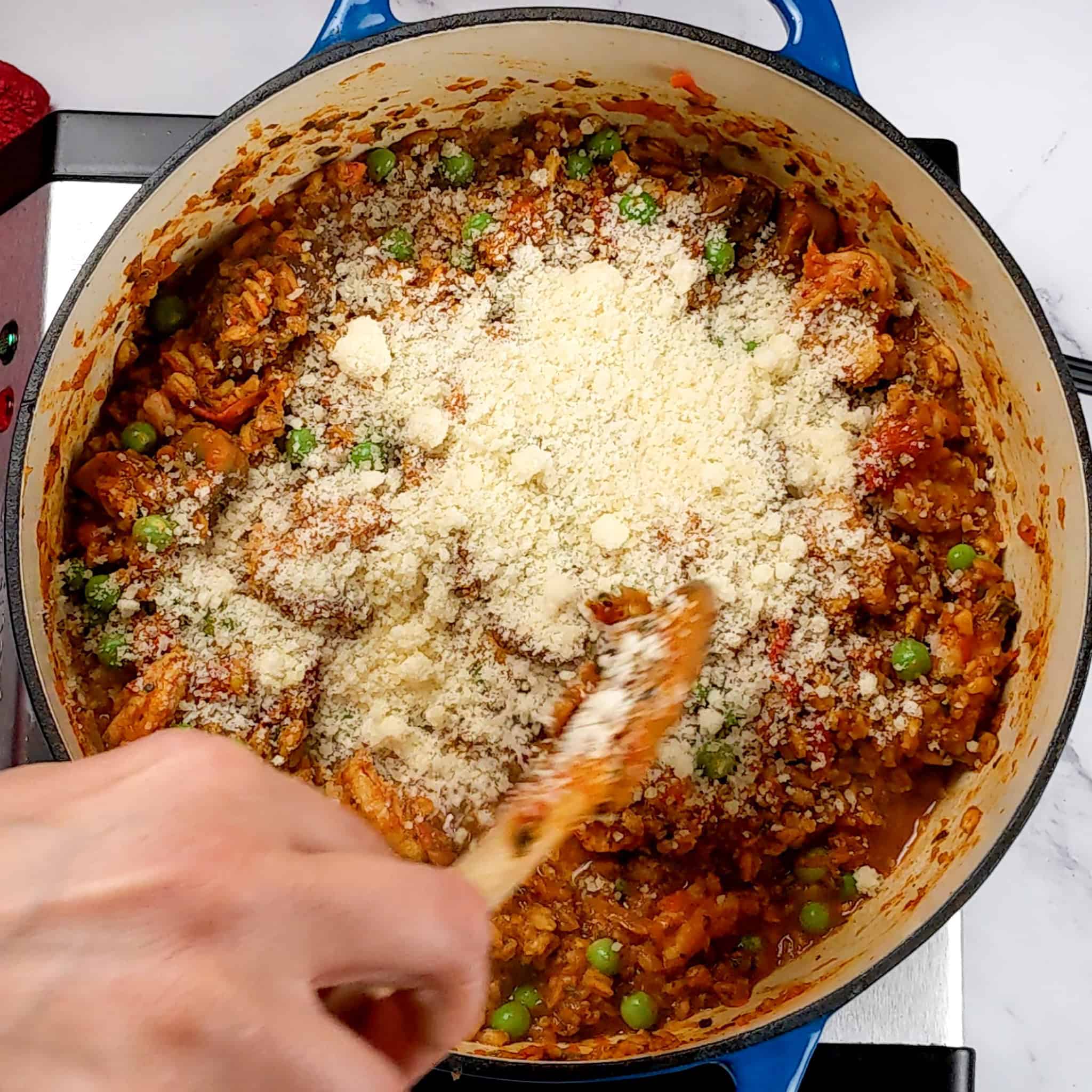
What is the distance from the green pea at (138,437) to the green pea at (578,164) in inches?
36.8

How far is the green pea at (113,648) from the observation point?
205 cm

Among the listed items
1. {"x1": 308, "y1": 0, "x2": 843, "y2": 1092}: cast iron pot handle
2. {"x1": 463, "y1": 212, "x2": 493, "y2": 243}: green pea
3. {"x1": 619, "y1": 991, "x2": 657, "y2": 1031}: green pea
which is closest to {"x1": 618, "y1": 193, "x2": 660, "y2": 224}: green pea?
{"x1": 463, "y1": 212, "x2": 493, "y2": 243}: green pea

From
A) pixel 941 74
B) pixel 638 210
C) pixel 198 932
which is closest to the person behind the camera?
pixel 198 932

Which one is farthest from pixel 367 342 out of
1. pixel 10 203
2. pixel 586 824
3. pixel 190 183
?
pixel 586 824

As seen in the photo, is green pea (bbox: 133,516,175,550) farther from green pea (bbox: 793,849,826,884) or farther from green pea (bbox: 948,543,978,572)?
green pea (bbox: 948,543,978,572)

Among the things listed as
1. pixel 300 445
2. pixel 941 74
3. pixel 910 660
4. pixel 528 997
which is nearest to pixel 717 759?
pixel 910 660

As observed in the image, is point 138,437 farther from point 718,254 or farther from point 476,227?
point 718,254

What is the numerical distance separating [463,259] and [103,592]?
0.90 metres

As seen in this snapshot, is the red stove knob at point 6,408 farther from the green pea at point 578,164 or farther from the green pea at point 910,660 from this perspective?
the green pea at point 910,660

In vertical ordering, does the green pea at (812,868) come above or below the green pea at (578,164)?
below

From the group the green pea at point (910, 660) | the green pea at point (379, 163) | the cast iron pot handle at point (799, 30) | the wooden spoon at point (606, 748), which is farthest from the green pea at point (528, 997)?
the cast iron pot handle at point (799, 30)

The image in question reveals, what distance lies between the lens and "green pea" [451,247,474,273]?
2.25 m

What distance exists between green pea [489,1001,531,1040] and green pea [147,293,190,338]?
1372 millimetres

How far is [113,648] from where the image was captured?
2.05m
